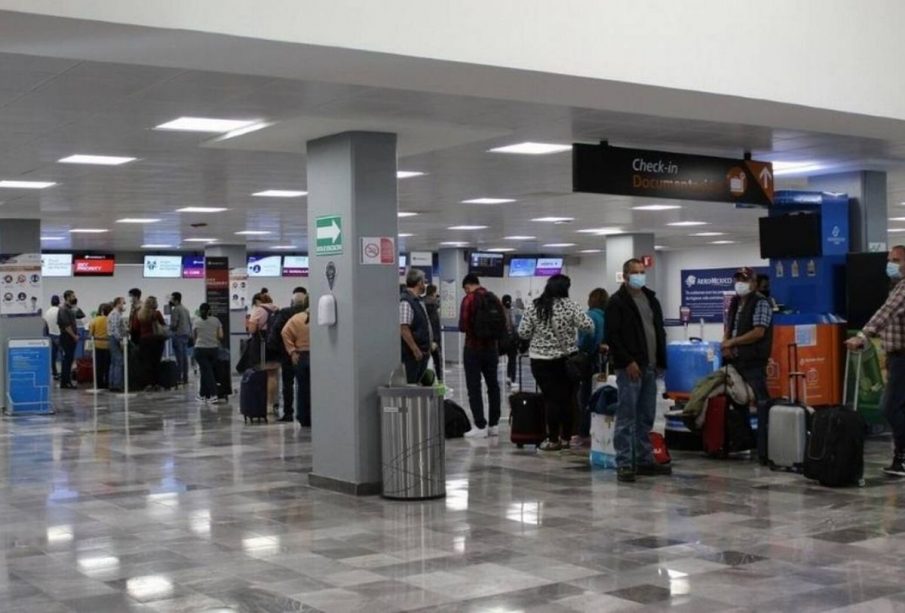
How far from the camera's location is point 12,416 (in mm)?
16766

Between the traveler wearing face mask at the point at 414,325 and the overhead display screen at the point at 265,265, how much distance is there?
1873cm

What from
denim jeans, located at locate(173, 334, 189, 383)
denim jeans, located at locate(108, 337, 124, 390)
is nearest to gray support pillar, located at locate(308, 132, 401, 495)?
denim jeans, located at locate(108, 337, 124, 390)

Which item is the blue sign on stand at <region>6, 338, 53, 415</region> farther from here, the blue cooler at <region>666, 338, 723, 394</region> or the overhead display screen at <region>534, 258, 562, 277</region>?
the overhead display screen at <region>534, 258, 562, 277</region>

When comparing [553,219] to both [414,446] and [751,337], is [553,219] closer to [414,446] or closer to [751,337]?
[751,337]

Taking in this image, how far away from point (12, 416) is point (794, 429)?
11.7 meters

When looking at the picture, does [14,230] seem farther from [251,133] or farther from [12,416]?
[251,133]

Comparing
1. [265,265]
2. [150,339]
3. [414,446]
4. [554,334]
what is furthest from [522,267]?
[414,446]

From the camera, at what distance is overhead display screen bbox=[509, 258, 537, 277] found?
34.3 m

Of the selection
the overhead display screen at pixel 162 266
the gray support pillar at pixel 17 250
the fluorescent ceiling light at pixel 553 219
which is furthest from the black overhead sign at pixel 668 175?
the overhead display screen at pixel 162 266

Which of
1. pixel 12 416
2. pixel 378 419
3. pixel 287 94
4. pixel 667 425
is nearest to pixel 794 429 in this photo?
pixel 667 425

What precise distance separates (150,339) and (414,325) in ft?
34.7

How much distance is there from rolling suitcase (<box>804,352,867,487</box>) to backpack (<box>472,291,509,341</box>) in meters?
4.08

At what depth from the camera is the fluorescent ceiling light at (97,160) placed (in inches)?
441

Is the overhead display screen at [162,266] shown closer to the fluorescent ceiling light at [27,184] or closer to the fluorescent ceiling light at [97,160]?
the fluorescent ceiling light at [27,184]
